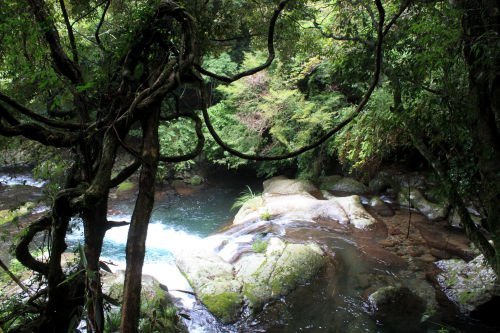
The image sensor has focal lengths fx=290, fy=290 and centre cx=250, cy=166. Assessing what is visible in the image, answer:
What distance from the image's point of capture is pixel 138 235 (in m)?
1.54

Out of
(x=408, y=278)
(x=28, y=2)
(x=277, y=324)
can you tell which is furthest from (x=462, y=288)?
(x=28, y=2)

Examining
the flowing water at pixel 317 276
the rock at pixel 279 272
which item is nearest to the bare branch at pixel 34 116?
the flowing water at pixel 317 276

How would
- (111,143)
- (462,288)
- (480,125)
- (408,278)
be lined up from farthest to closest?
1. (408,278)
2. (462,288)
3. (480,125)
4. (111,143)

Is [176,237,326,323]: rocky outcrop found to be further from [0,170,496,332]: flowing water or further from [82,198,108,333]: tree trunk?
[82,198,108,333]: tree trunk

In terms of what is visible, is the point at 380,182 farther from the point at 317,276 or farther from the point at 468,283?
the point at 317,276

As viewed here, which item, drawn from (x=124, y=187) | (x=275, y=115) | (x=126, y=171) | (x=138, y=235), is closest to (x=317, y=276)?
(x=126, y=171)

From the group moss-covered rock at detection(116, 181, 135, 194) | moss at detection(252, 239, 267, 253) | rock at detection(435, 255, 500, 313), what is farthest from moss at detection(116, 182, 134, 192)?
rock at detection(435, 255, 500, 313)

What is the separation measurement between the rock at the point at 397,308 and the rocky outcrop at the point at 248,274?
117cm

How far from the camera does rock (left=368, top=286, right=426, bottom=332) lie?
13.7ft

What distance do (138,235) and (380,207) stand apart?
28.3 ft

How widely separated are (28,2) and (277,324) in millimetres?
4756

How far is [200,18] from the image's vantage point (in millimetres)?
3162

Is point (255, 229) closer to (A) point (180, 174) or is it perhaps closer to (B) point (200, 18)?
(B) point (200, 18)

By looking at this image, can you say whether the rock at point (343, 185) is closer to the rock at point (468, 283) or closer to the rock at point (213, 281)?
the rock at point (468, 283)
